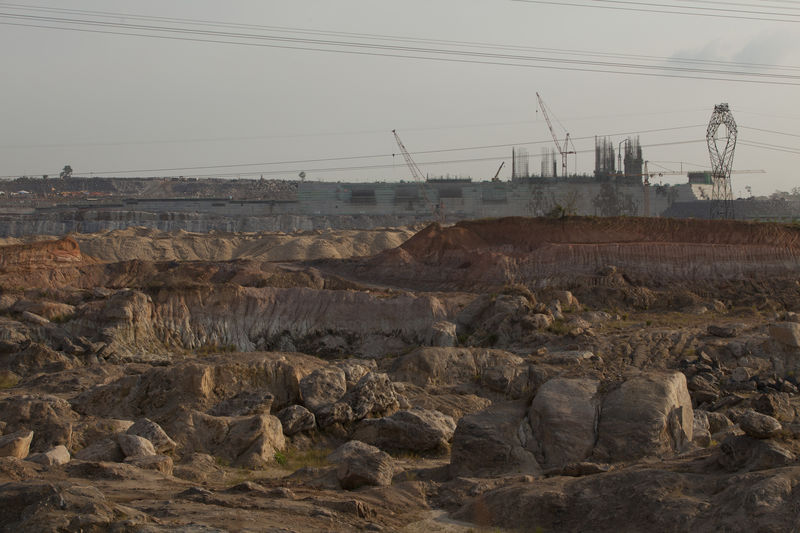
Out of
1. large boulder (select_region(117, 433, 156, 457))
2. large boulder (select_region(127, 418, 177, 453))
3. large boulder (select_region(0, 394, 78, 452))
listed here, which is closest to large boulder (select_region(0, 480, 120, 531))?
large boulder (select_region(117, 433, 156, 457))

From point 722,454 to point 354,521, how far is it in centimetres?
539

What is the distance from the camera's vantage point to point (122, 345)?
35562mm

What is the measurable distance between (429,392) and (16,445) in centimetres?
1119

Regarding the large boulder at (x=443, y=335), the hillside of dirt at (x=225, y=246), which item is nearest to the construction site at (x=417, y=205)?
the hillside of dirt at (x=225, y=246)

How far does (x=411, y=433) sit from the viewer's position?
62.0 feet

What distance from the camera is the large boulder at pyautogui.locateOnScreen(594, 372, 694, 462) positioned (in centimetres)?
1526

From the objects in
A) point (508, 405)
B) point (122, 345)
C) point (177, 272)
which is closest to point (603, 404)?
point (508, 405)

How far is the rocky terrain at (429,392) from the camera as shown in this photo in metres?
12.3

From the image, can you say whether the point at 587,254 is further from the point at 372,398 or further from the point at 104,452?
the point at 104,452

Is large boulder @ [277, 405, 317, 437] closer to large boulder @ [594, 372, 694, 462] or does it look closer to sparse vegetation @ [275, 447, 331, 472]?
sparse vegetation @ [275, 447, 331, 472]

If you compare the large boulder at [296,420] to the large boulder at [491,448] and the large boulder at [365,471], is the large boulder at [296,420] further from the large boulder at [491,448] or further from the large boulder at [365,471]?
the large boulder at [491,448]

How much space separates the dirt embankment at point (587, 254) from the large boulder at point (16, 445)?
34768 mm

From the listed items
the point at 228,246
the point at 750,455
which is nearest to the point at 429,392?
the point at 750,455

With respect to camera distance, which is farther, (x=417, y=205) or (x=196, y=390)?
(x=417, y=205)
